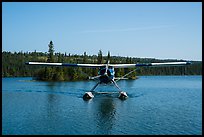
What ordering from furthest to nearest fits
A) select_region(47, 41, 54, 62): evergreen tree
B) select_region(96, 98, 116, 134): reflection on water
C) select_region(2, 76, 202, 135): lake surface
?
select_region(47, 41, 54, 62): evergreen tree
select_region(96, 98, 116, 134): reflection on water
select_region(2, 76, 202, 135): lake surface

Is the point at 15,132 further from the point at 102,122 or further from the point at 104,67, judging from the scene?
the point at 104,67

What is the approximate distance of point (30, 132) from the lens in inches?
417

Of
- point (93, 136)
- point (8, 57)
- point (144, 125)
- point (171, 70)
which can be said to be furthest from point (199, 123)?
point (8, 57)

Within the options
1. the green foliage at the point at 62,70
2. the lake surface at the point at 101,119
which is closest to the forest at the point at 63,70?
the green foliage at the point at 62,70

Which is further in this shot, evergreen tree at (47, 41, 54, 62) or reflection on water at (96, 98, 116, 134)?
evergreen tree at (47, 41, 54, 62)

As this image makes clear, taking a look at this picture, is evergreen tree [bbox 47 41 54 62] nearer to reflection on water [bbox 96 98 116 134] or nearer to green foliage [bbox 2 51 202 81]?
green foliage [bbox 2 51 202 81]

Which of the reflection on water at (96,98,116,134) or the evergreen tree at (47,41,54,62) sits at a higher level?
the evergreen tree at (47,41,54,62)

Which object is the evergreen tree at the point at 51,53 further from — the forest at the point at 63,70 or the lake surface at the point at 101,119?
the lake surface at the point at 101,119

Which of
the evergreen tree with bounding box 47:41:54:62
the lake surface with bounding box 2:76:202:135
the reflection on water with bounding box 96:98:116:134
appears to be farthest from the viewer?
the evergreen tree with bounding box 47:41:54:62

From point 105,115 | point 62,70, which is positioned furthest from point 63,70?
point 105,115

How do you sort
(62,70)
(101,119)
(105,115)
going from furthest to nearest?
(62,70)
(105,115)
(101,119)

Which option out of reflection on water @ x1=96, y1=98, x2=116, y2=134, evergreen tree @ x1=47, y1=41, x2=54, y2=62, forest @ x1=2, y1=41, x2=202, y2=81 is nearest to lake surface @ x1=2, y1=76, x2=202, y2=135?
reflection on water @ x1=96, y1=98, x2=116, y2=134

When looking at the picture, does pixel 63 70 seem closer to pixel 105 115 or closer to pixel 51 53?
pixel 51 53

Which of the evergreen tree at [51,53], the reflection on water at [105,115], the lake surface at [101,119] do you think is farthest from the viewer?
the evergreen tree at [51,53]
